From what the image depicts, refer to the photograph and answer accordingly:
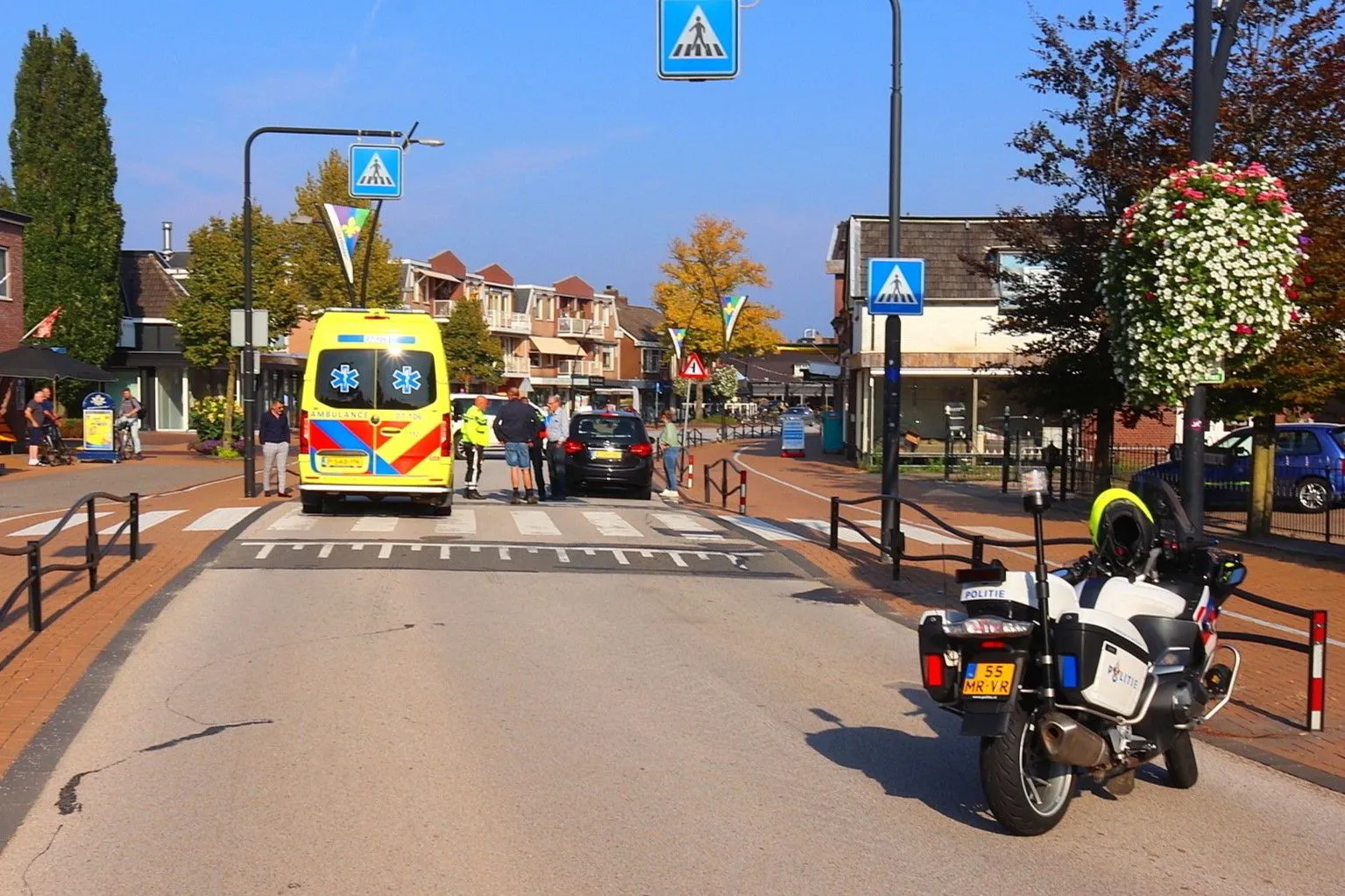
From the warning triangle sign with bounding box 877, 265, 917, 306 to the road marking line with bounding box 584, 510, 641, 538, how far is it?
4691 millimetres

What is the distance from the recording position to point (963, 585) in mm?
6336

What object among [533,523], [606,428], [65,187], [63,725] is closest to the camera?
[63,725]

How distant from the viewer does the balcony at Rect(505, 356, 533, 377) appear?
91188mm

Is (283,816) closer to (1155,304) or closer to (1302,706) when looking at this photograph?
(1302,706)

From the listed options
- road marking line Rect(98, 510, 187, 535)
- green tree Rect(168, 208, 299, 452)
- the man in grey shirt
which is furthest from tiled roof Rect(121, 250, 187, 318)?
road marking line Rect(98, 510, 187, 535)

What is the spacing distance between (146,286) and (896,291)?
4904 cm

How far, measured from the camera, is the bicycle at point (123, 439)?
33438mm

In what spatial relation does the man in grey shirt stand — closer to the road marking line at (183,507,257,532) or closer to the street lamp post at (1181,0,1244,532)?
the road marking line at (183,507,257,532)

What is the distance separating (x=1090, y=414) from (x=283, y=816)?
20467 mm

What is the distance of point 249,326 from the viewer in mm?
22844

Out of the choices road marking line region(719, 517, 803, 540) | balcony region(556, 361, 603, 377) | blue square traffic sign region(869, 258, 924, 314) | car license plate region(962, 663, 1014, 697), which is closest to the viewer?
car license plate region(962, 663, 1014, 697)

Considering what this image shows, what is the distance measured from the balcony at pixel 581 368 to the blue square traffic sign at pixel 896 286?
81.4 meters

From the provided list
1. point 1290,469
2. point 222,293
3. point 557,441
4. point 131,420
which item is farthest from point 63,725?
point 222,293

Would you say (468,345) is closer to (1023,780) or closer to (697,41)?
(697,41)
